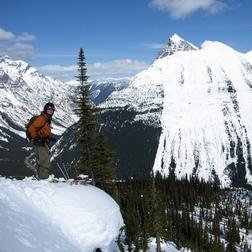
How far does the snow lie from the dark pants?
4.14 metres

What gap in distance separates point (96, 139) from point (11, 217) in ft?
118

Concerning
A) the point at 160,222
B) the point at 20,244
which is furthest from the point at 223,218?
the point at 20,244

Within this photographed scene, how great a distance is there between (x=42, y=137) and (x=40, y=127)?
2.15 ft

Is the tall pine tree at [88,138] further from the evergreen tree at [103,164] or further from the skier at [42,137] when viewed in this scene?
the skier at [42,137]

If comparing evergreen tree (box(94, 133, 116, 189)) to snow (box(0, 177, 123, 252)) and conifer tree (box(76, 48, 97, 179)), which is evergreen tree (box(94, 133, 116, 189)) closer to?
conifer tree (box(76, 48, 97, 179))

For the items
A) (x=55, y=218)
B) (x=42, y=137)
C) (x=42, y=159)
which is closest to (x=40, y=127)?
(x=42, y=137)

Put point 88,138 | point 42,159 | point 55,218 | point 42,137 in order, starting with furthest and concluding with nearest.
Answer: point 88,138 → point 42,159 → point 42,137 → point 55,218

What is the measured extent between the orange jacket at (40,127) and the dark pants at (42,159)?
852 millimetres

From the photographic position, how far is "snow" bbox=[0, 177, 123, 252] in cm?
1747

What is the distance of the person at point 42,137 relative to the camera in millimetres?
28078

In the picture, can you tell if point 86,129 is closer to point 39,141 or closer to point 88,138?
point 88,138

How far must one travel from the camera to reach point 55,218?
69.0 ft

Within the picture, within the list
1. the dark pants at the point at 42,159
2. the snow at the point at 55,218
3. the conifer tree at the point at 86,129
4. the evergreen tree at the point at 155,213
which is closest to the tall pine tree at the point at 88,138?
the conifer tree at the point at 86,129

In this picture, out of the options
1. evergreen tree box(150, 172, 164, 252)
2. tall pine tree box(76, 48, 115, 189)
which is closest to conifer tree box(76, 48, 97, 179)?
tall pine tree box(76, 48, 115, 189)
